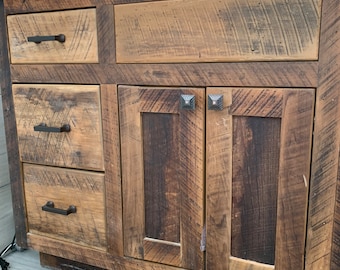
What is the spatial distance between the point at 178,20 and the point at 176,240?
0.51 metres

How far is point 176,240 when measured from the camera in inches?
35.7

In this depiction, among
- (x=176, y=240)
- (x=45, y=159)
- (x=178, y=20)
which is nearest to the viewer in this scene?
(x=178, y=20)

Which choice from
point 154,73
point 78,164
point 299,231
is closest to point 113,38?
point 154,73

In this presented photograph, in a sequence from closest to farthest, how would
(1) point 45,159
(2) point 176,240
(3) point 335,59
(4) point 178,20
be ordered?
(3) point 335,59 → (4) point 178,20 → (2) point 176,240 → (1) point 45,159

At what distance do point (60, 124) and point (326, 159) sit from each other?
64 cm

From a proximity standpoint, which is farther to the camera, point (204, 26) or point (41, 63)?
point (41, 63)

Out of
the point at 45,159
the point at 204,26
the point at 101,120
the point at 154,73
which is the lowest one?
the point at 45,159

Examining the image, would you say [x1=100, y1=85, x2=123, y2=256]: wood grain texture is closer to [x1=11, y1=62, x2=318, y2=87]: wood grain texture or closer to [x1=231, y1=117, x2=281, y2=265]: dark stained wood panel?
[x1=11, y1=62, x2=318, y2=87]: wood grain texture

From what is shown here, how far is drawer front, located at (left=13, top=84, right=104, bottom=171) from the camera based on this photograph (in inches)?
36.6

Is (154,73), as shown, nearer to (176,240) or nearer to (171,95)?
(171,95)

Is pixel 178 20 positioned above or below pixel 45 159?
above

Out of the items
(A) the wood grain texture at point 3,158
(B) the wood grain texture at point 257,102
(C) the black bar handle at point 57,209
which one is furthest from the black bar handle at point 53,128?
(B) the wood grain texture at point 257,102

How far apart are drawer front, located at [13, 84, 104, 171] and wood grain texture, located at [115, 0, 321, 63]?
160 millimetres

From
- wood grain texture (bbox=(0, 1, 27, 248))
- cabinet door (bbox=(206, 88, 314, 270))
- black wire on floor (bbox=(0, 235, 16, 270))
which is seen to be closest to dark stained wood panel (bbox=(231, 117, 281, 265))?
cabinet door (bbox=(206, 88, 314, 270))
